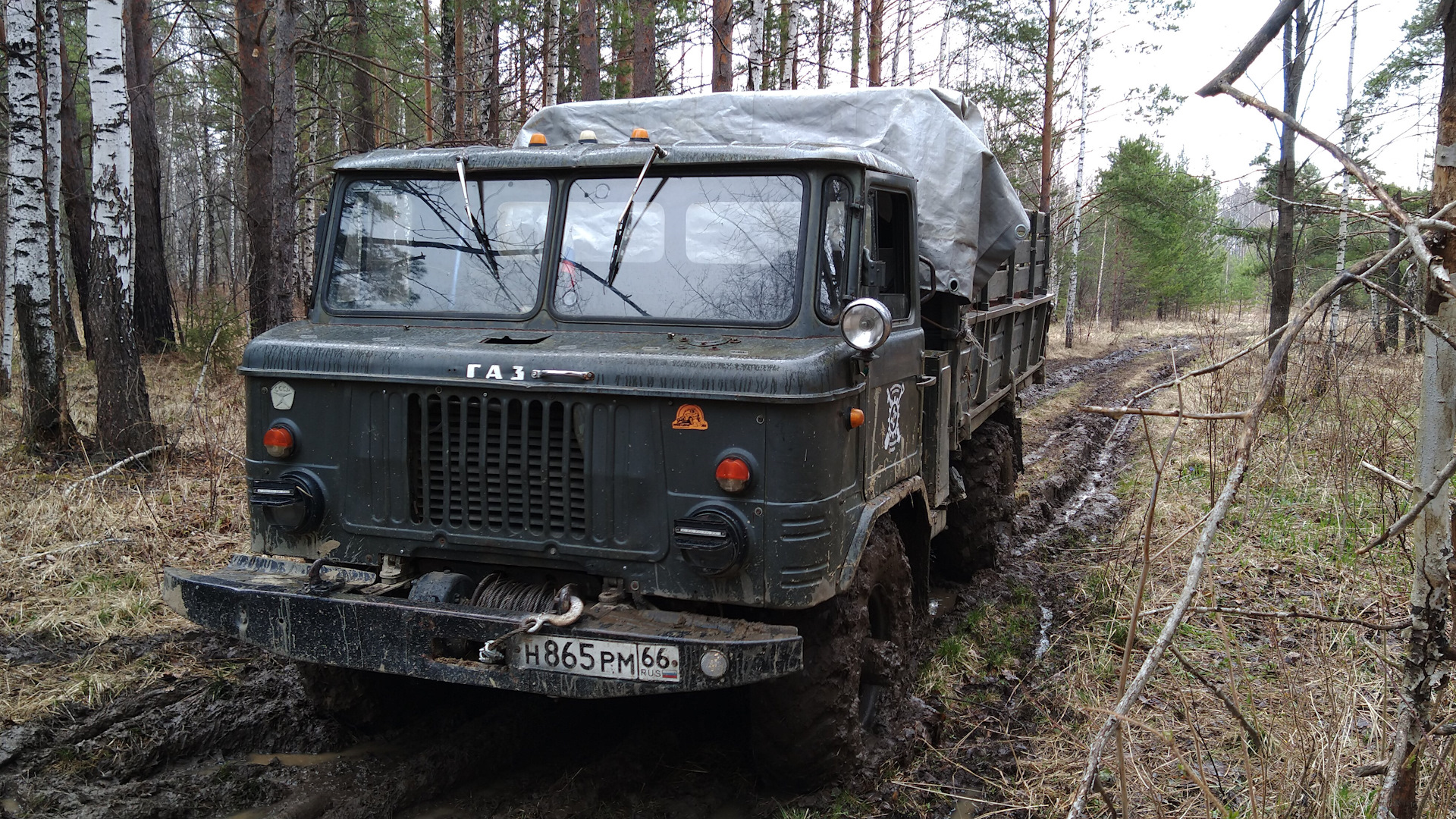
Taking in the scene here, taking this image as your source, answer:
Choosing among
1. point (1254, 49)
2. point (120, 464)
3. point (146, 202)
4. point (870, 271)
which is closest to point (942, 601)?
point (870, 271)

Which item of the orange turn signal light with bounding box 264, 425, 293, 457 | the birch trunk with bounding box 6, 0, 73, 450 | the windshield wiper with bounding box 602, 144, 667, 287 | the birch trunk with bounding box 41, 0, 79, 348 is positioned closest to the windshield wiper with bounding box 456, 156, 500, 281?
the windshield wiper with bounding box 602, 144, 667, 287

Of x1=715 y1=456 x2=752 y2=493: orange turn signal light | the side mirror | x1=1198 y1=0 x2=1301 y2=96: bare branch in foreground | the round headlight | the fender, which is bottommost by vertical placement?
the fender

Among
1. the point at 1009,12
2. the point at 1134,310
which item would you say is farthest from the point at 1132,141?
the point at 1134,310

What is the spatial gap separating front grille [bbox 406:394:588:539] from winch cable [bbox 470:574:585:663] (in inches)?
9.5

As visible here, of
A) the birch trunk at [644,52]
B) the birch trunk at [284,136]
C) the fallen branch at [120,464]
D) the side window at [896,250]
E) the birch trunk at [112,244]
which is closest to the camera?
the side window at [896,250]

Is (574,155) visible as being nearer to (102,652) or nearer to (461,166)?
(461,166)

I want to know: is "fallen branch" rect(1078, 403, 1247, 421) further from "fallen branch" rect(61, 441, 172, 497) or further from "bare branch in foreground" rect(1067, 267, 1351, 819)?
"fallen branch" rect(61, 441, 172, 497)

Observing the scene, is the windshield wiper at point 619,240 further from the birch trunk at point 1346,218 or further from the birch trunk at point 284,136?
the birch trunk at point 284,136

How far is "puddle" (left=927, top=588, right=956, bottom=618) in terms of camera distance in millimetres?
6312

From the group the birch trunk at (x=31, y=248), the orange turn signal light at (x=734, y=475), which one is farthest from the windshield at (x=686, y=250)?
the birch trunk at (x=31, y=248)

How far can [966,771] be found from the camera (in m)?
4.33

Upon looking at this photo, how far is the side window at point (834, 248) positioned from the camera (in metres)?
4.06

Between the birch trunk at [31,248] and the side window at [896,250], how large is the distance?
700cm

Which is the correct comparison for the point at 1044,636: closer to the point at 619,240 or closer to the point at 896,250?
the point at 896,250
